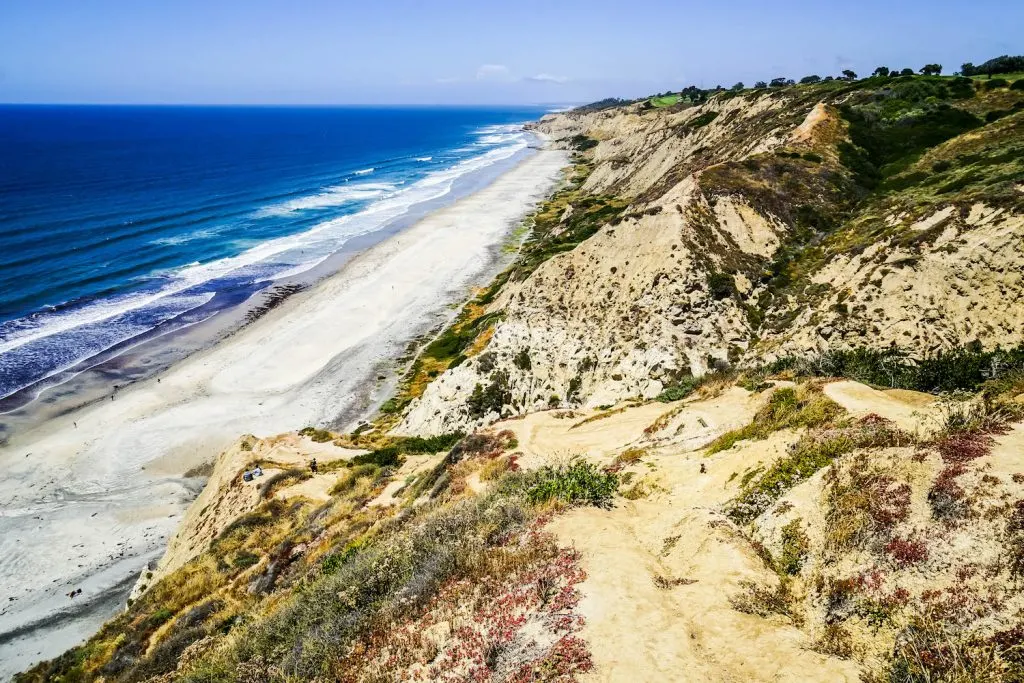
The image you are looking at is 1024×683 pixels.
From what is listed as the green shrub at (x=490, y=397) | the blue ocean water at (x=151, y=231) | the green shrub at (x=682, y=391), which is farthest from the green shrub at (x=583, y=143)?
the green shrub at (x=682, y=391)

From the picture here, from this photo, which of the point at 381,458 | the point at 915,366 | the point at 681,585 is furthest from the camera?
the point at 381,458

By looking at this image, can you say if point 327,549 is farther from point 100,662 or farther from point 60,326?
A: point 60,326

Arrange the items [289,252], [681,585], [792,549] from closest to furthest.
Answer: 1. [681,585]
2. [792,549]
3. [289,252]

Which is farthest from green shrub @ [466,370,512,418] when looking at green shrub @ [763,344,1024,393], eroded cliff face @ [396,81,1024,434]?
green shrub @ [763,344,1024,393]

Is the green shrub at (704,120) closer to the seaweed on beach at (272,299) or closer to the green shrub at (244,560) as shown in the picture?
the seaweed on beach at (272,299)

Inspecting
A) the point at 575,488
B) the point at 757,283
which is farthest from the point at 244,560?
the point at 757,283

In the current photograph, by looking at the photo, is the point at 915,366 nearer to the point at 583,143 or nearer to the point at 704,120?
the point at 704,120
